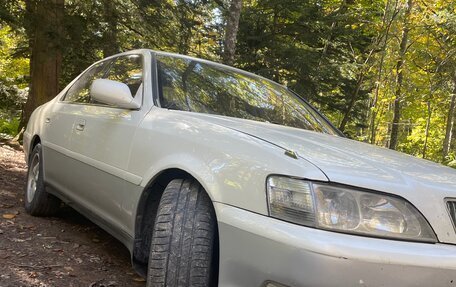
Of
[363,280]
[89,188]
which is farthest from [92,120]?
[363,280]

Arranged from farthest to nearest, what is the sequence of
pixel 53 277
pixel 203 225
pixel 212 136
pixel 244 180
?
pixel 53 277 → pixel 212 136 → pixel 203 225 → pixel 244 180

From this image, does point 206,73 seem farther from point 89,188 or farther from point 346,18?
point 346,18

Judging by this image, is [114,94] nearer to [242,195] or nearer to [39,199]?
[242,195]

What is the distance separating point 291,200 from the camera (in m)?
1.90

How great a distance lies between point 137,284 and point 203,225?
126 centimetres

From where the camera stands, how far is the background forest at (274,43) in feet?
30.2

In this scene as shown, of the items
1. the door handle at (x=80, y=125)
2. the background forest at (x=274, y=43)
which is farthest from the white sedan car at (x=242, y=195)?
the background forest at (x=274, y=43)

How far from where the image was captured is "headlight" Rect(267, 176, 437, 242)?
72.5 inches

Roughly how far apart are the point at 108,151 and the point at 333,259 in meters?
1.93

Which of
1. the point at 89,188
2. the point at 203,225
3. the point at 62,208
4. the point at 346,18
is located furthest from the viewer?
the point at 346,18

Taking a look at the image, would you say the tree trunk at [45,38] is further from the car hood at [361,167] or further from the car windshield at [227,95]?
the car hood at [361,167]

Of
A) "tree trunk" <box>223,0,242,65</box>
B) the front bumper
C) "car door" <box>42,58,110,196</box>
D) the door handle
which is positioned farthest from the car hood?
"tree trunk" <box>223,0,242,65</box>

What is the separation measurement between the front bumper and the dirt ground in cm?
162

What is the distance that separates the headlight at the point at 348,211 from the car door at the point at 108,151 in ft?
3.77
